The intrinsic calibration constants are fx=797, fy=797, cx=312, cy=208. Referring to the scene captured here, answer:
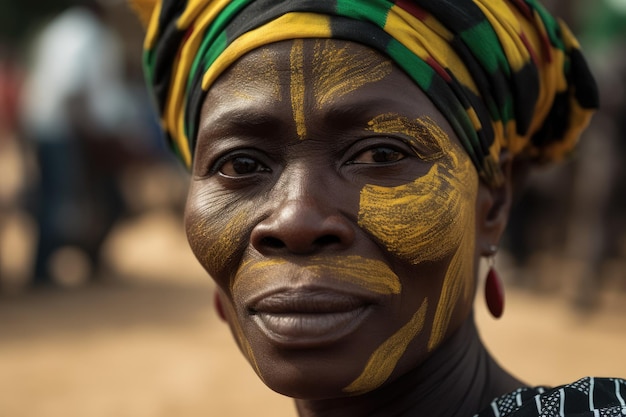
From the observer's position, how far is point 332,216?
1647 mm

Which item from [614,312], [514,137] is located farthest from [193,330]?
[514,137]

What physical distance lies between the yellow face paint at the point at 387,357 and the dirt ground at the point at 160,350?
133 inches

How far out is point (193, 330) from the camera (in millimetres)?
6961

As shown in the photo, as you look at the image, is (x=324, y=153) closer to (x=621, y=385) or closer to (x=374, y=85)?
(x=374, y=85)

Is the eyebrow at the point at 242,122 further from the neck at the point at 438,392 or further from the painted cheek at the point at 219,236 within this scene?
the neck at the point at 438,392

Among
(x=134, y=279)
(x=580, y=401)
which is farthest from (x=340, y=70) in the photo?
(x=134, y=279)

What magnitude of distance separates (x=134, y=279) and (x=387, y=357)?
7.52 meters

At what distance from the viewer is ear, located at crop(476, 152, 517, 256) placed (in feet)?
6.45

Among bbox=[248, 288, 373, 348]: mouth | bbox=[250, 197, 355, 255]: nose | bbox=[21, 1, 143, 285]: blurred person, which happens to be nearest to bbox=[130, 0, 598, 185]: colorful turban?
bbox=[250, 197, 355, 255]: nose

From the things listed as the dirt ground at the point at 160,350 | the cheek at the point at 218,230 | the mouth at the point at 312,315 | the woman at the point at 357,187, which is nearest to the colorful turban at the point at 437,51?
the woman at the point at 357,187

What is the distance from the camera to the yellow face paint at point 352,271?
5.35 feet

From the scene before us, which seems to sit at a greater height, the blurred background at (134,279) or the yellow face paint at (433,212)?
the yellow face paint at (433,212)

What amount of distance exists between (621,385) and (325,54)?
94 centimetres

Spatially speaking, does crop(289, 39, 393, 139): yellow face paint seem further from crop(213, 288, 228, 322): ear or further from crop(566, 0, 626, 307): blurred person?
crop(566, 0, 626, 307): blurred person
